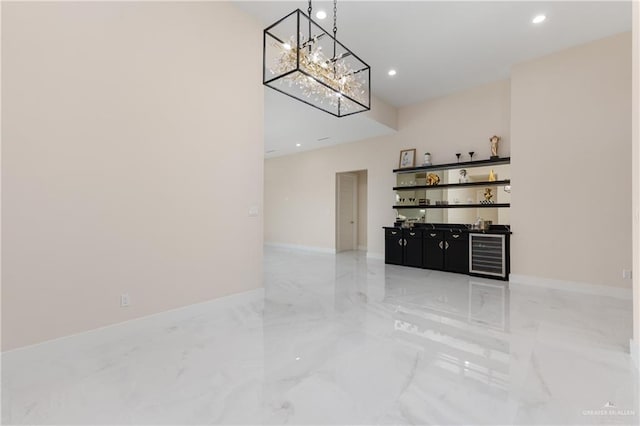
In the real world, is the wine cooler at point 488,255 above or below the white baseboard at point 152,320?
above

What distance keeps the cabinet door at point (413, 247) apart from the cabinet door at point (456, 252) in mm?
531

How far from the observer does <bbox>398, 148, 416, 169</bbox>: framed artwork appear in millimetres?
6473

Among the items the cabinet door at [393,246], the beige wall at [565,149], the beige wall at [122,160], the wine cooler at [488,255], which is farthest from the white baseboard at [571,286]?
the beige wall at [122,160]

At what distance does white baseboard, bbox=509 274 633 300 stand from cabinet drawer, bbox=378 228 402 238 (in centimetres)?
214

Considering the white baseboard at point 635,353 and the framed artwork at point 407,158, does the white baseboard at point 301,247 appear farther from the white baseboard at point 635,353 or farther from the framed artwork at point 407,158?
the white baseboard at point 635,353

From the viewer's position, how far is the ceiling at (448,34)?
345 centimetres

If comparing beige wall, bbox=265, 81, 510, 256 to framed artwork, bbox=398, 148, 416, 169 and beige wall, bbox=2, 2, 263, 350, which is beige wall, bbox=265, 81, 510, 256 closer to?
framed artwork, bbox=398, 148, 416, 169

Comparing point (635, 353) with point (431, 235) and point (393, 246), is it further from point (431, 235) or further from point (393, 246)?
point (393, 246)

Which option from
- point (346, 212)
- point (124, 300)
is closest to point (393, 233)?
point (346, 212)

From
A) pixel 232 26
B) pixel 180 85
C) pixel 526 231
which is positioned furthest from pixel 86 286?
pixel 526 231

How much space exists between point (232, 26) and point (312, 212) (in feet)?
18.9

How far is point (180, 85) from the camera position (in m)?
3.03

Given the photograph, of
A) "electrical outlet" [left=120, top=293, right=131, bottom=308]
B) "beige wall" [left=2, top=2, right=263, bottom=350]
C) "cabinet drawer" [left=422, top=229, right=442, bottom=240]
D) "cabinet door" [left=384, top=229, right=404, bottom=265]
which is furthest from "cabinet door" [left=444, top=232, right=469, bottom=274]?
"electrical outlet" [left=120, top=293, right=131, bottom=308]

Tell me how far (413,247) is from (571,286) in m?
2.51
